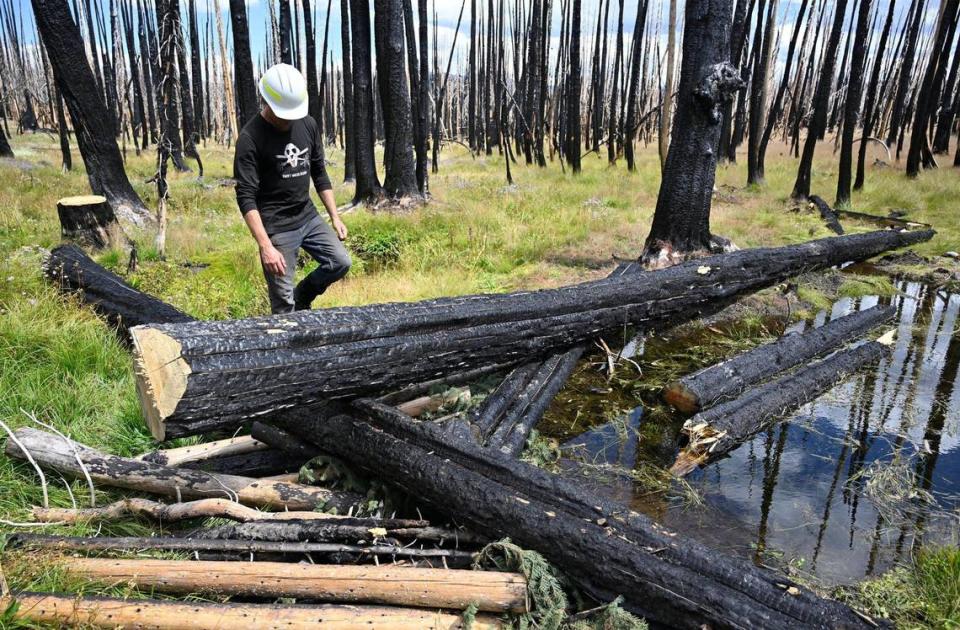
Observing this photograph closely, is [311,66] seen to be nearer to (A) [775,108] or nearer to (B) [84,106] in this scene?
(B) [84,106]

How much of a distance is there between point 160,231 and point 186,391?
552 cm

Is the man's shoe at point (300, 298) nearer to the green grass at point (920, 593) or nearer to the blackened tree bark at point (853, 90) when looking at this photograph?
the green grass at point (920, 593)

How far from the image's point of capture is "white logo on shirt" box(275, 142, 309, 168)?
167 inches

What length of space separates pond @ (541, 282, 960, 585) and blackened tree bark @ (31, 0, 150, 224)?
7.90 meters

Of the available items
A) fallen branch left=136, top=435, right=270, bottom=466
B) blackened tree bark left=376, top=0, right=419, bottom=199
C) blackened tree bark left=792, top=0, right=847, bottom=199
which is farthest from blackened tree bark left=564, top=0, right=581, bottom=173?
fallen branch left=136, top=435, right=270, bottom=466

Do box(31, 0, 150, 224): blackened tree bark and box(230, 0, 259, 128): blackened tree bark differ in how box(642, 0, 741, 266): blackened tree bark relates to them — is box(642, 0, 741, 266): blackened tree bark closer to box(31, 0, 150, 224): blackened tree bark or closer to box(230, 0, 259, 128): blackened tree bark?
box(230, 0, 259, 128): blackened tree bark

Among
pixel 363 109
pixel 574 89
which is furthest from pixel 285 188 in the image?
pixel 574 89

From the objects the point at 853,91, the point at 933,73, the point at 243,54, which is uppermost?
the point at 933,73

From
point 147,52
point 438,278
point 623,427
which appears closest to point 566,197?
point 438,278

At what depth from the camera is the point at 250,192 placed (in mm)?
4129

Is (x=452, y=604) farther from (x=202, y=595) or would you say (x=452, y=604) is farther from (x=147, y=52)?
(x=147, y=52)

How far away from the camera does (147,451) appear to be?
11.2ft

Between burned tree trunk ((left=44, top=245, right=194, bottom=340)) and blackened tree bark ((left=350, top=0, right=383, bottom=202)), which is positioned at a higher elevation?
blackened tree bark ((left=350, top=0, right=383, bottom=202))

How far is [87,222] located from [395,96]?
220 inches
